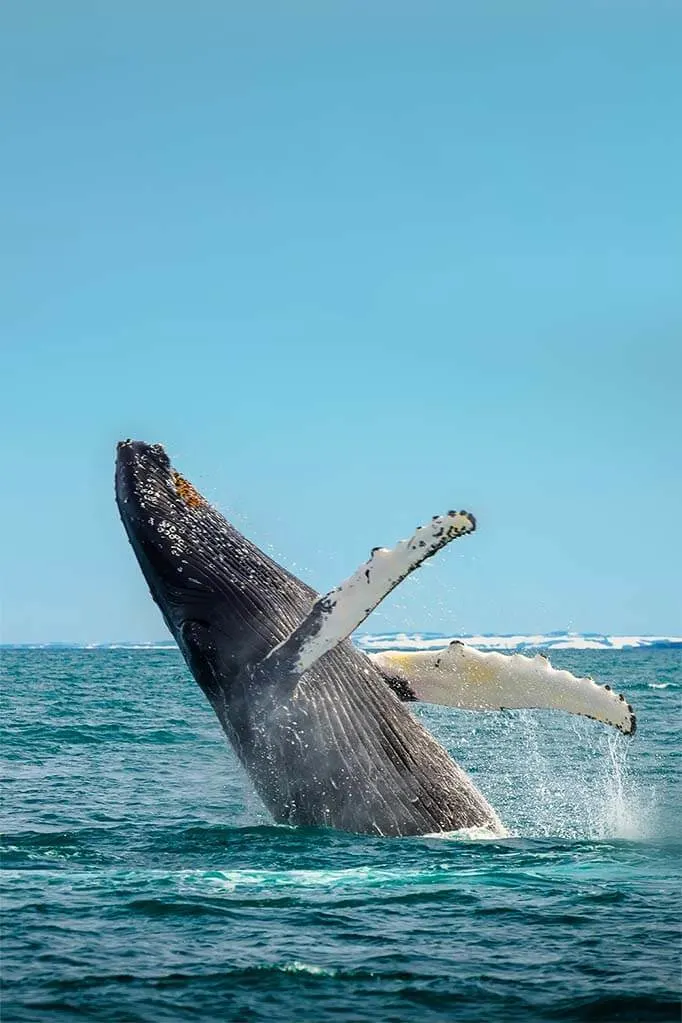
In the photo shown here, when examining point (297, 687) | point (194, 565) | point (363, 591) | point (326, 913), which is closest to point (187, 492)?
point (194, 565)

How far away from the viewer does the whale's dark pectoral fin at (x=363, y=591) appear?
9.57 metres

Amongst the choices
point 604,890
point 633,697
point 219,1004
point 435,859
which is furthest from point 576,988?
point 633,697

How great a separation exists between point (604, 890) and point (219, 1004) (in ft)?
12.6

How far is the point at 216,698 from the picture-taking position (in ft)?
38.0

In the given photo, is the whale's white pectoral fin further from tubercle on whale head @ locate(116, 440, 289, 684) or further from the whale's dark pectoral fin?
the whale's dark pectoral fin

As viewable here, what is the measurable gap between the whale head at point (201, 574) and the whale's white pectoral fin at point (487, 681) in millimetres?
1322

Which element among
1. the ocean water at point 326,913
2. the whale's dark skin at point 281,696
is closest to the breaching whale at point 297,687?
the whale's dark skin at point 281,696

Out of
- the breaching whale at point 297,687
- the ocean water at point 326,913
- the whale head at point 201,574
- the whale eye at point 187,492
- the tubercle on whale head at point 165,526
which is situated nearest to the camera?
the ocean water at point 326,913

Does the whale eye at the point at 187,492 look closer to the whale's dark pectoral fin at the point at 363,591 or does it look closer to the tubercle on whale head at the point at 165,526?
the tubercle on whale head at the point at 165,526

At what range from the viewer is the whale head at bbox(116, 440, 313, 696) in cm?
1150

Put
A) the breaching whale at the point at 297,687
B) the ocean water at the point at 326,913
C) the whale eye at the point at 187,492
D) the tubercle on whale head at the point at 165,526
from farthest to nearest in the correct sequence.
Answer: the whale eye at the point at 187,492 → the tubercle on whale head at the point at 165,526 → the breaching whale at the point at 297,687 → the ocean water at the point at 326,913

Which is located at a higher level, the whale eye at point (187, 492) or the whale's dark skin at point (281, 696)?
the whale eye at point (187, 492)

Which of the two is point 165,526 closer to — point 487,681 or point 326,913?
point 487,681

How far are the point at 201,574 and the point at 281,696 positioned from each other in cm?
144
